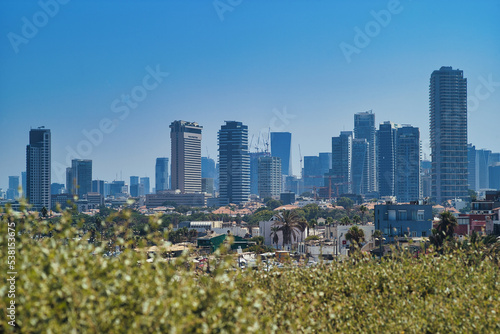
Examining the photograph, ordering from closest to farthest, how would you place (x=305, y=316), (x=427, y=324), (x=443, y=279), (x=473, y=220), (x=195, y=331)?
(x=195, y=331), (x=305, y=316), (x=427, y=324), (x=443, y=279), (x=473, y=220)

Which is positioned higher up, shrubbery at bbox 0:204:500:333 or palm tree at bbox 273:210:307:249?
shrubbery at bbox 0:204:500:333

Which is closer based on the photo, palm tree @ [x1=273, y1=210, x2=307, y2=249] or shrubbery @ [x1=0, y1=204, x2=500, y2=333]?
shrubbery @ [x1=0, y1=204, x2=500, y2=333]

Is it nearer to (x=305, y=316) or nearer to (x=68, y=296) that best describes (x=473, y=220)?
(x=305, y=316)

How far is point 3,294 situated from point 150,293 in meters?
2.77

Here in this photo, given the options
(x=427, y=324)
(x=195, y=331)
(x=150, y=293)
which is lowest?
(x=427, y=324)

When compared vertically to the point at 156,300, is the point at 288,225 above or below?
below

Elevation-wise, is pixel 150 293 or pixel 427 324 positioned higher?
pixel 150 293

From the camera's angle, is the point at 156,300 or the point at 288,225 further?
the point at 288,225

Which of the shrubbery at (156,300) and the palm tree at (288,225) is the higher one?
the shrubbery at (156,300)

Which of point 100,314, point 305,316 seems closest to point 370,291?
point 305,316

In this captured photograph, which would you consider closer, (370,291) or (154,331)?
(154,331)

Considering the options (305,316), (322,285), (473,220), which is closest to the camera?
(305,316)

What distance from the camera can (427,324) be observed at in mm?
18375

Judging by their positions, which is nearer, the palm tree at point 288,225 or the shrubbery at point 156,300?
the shrubbery at point 156,300
